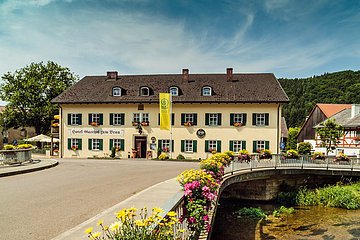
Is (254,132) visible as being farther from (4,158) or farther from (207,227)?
(207,227)

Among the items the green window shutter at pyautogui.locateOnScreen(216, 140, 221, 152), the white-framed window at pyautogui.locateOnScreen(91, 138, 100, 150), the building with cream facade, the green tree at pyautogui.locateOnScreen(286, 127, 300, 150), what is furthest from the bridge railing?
the green tree at pyautogui.locateOnScreen(286, 127, 300, 150)

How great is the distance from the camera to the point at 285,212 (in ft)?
59.6

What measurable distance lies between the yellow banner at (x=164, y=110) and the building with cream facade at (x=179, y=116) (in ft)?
3.72

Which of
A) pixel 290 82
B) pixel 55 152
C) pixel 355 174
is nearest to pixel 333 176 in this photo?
pixel 355 174

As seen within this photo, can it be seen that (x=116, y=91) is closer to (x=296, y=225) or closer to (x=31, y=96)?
(x=31, y=96)

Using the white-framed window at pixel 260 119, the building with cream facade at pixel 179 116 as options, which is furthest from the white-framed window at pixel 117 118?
the white-framed window at pixel 260 119

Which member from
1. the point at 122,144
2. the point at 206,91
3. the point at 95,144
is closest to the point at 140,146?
the point at 122,144

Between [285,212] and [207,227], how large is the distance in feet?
42.6

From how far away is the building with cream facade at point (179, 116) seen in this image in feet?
94.6

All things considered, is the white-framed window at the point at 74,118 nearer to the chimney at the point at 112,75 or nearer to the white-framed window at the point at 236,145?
the chimney at the point at 112,75

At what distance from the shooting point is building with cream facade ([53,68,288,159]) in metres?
28.8

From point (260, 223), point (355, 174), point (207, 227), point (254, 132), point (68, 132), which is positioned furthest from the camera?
point (68, 132)

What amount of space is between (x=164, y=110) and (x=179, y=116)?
1901 millimetres

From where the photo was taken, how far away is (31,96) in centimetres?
4181
